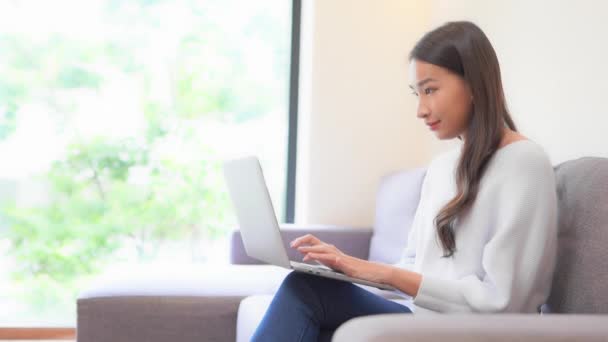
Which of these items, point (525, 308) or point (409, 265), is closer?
point (525, 308)

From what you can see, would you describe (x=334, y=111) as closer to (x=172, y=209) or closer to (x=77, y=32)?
(x=172, y=209)

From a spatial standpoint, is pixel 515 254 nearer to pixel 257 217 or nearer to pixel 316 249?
pixel 316 249

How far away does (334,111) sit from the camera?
127 inches

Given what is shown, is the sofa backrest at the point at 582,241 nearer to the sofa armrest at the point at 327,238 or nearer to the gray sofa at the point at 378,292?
the gray sofa at the point at 378,292

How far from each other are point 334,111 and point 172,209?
975mm

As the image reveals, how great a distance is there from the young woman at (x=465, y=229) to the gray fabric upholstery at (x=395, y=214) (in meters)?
0.95

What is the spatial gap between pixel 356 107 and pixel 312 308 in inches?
76.2

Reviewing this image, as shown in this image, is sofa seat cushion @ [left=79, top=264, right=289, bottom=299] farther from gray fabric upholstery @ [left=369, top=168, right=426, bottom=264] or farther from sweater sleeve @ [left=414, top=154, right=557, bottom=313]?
sweater sleeve @ [left=414, top=154, right=557, bottom=313]

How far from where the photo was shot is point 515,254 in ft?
4.14

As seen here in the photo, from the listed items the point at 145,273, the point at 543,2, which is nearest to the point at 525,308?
the point at 543,2

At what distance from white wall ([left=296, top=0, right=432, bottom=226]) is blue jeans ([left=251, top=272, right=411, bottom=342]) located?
175 cm

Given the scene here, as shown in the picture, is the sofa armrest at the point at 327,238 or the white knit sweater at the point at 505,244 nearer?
the white knit sweater at the point at 505,244

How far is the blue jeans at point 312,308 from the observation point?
1351mm

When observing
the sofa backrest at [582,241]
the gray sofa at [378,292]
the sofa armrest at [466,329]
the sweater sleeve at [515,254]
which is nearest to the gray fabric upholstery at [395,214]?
the gray sofa at [378,292]
